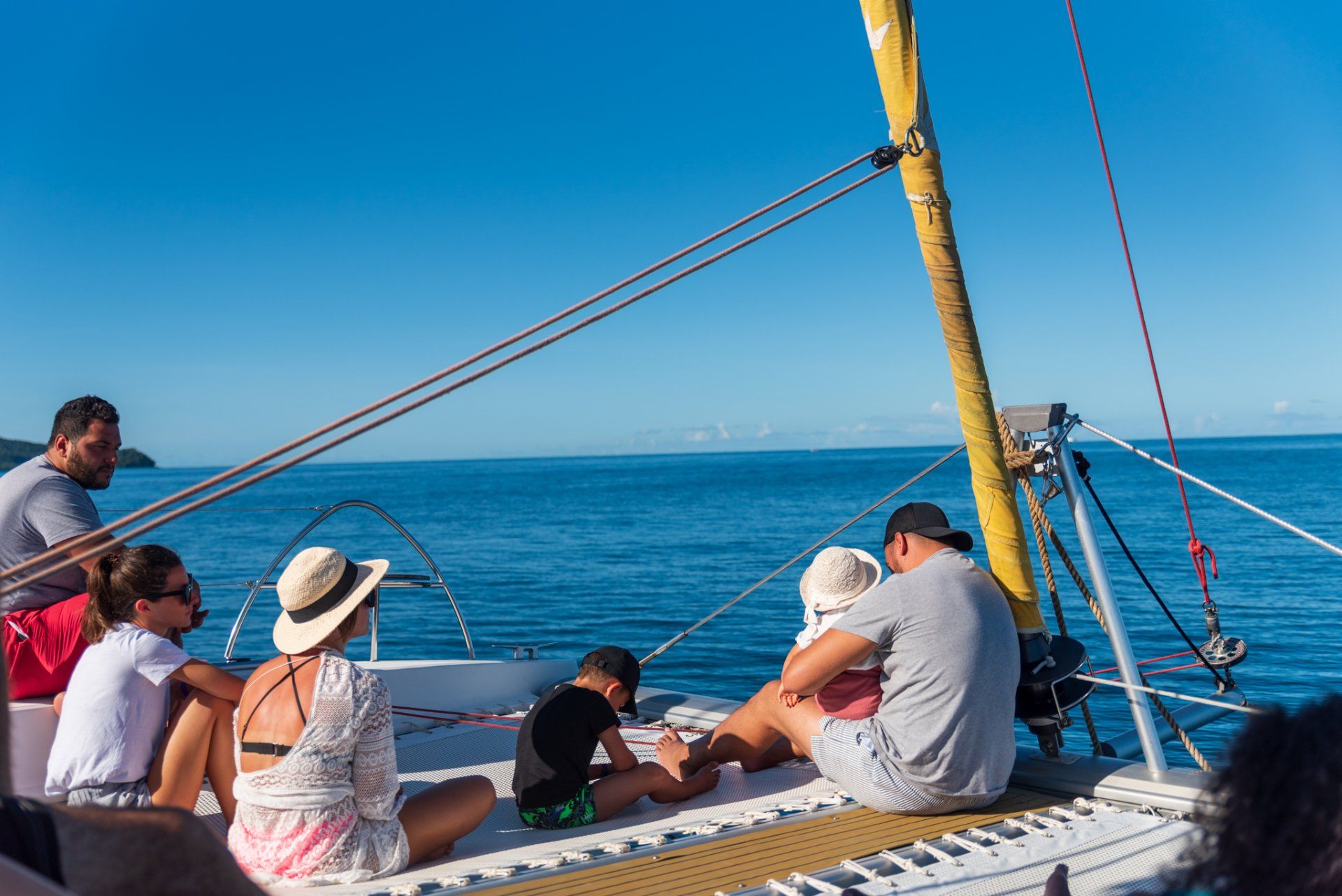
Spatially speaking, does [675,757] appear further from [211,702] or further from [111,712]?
[111,712]

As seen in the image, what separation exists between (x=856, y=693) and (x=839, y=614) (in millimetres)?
300

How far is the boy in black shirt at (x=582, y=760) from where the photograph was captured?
12.0ft

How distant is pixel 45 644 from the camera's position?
12.5 ft

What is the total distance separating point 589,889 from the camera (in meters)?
2.91

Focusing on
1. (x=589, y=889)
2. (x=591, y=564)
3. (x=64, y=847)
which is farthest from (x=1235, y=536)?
(x=64, y=847)

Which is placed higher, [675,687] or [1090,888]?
[1090,888]

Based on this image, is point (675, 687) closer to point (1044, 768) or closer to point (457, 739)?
point (457, 739)

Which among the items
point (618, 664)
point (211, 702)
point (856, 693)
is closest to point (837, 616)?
point (856, 693)

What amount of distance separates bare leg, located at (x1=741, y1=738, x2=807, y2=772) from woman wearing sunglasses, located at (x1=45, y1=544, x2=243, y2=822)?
2.01 m

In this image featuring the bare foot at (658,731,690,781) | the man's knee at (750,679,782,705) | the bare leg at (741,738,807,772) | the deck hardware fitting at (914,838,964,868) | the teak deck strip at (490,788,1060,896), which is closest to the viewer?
the teak deck strip at (490,788,1060,896)

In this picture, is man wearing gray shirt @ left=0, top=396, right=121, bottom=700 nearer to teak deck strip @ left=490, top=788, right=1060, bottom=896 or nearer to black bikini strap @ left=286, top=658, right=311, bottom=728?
black bikini strap @ left=286, top=658, right=311, bottom=728

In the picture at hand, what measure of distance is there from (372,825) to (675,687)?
8.64 m

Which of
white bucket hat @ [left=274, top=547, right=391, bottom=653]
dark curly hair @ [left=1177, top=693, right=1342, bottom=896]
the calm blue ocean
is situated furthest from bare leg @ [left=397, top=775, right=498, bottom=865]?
dark curly hair @ [left=1177, top=693, right=1342, bottom=896]

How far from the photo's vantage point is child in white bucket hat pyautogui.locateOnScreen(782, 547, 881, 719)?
383 centimetres
